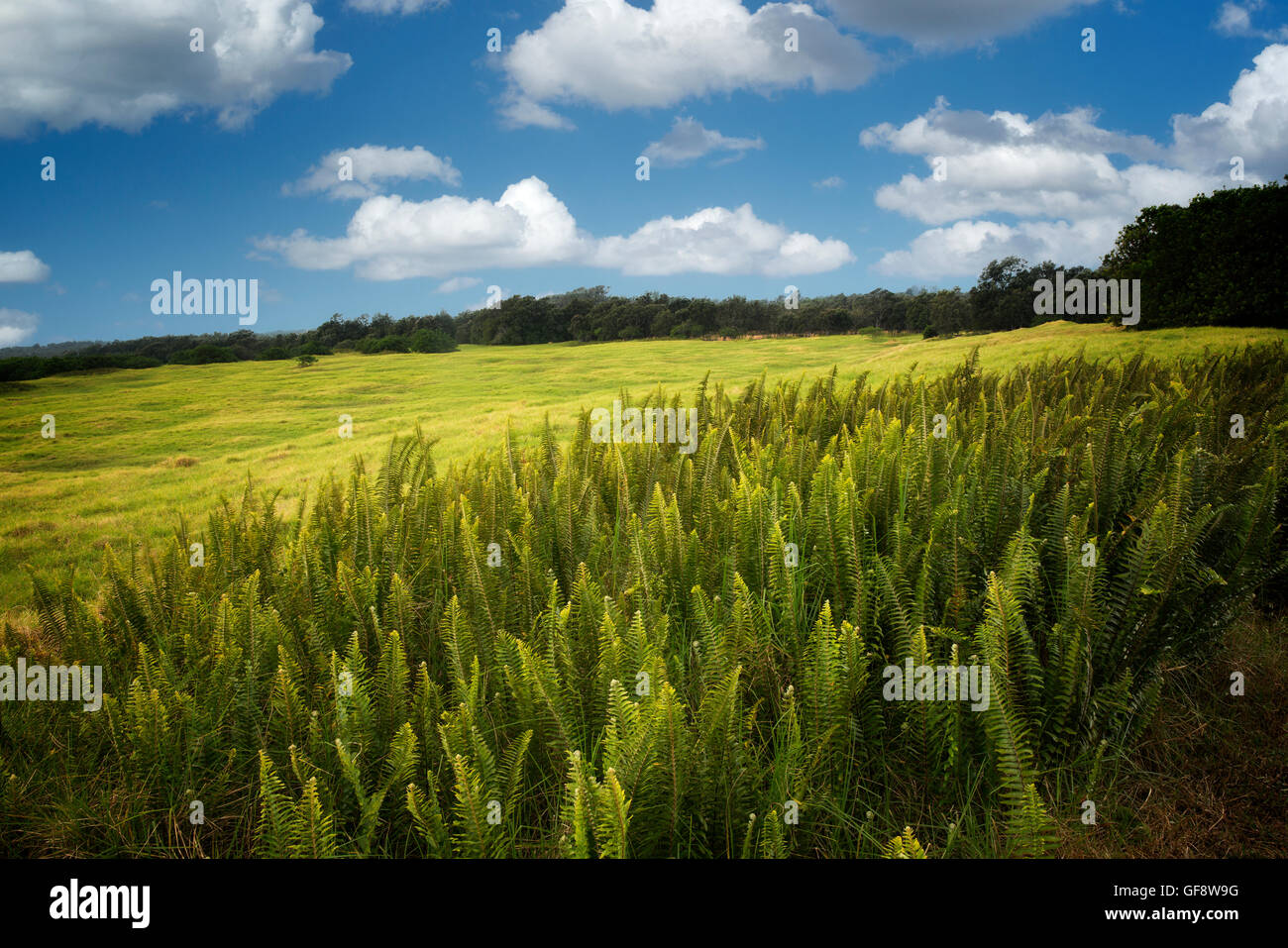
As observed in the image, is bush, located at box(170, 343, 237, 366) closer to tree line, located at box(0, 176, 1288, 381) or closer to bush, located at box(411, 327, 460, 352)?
tree line, located at box(0, 176, 1288, 381)

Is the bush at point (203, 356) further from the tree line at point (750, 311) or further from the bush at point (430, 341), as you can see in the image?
the bush at point (430, 341)

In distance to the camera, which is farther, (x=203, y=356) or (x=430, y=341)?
(x=430, y=341)

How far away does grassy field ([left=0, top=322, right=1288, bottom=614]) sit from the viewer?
17.2 feet

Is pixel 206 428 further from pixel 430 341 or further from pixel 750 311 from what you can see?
pixel 750 311

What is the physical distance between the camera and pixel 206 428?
333 inches

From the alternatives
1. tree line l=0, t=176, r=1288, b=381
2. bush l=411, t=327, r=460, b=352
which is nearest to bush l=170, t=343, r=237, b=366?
tree line l=0, t=176, r=1288, b=381

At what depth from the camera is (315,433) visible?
331 inches

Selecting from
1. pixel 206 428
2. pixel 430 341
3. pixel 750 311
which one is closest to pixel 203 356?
pixel 206 428

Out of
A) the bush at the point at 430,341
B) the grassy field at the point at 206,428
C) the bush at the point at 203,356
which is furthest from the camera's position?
the bush at the point at 430,341

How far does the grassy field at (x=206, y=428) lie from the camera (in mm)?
5250

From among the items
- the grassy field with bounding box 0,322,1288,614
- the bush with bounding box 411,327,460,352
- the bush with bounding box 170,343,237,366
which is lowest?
the grassy field with bounding box 0,322,1288,614

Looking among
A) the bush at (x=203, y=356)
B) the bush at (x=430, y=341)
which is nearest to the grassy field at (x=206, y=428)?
the bush at (x=203, y=356)
